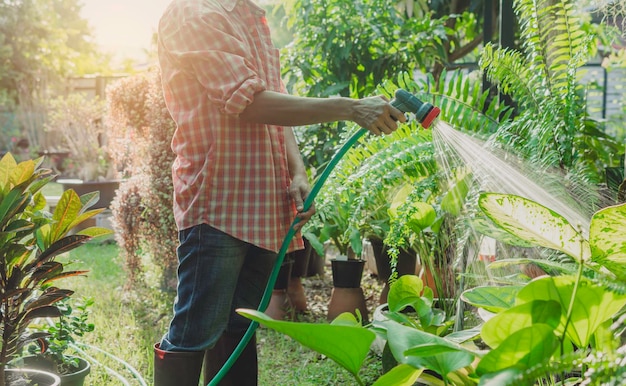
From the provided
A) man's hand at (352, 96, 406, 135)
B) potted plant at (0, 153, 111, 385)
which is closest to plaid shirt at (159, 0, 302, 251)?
man's hand at (352, 96, 406, 135)

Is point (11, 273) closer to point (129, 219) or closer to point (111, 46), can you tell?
point (129, 219)

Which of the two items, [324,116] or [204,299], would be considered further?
[204,299]

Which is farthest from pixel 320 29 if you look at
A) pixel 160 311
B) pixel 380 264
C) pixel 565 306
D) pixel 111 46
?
pixel 111 46

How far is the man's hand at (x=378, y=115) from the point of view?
5.03 feet

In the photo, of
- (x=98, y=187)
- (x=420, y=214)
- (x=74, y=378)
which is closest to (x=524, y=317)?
(x=420, y=214)

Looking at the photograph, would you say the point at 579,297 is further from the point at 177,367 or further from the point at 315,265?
the point at 315,265

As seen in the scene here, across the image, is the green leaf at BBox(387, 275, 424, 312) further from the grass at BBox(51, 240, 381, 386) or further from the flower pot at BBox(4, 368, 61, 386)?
the flower pot at BBox(4, 368, 61, 386)

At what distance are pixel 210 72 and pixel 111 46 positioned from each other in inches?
687

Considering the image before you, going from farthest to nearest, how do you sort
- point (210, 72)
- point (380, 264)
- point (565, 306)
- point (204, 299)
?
point (380, 264), point (204, 299), point (210, 72), point (565, 306)

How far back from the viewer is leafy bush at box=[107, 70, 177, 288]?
11.7 ft

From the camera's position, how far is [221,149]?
5.64 feet

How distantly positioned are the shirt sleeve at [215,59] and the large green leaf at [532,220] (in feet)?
2.10

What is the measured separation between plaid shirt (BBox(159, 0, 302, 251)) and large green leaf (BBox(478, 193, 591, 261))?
0.65 metres

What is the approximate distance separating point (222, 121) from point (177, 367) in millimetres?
665
